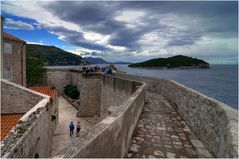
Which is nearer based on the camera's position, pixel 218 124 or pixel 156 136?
pixel 218 124

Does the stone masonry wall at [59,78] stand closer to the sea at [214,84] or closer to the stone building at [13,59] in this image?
the stone building at [13,59]

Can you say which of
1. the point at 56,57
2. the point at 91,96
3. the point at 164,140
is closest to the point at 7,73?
the point at 91,96

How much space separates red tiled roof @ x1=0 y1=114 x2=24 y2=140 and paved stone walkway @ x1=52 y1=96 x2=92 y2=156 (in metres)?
4.49

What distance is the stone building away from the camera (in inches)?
804

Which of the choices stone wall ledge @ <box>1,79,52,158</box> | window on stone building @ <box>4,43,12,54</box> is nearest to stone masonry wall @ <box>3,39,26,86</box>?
window on stone building @ <box>4,43,12,54</box>

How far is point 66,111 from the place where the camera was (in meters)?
27.7

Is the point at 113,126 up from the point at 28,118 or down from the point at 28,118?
up

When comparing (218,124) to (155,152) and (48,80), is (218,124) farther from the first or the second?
(48,80)

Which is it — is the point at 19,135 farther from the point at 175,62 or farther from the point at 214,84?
the point at 175,62

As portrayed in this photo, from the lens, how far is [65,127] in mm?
20922

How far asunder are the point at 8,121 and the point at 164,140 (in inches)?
326

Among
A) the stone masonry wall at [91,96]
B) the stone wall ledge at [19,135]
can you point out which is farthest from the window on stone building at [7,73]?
the stone wall ledge at [19,135]

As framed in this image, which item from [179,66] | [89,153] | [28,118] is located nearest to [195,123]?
[89,153]

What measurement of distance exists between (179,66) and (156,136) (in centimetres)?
17372
